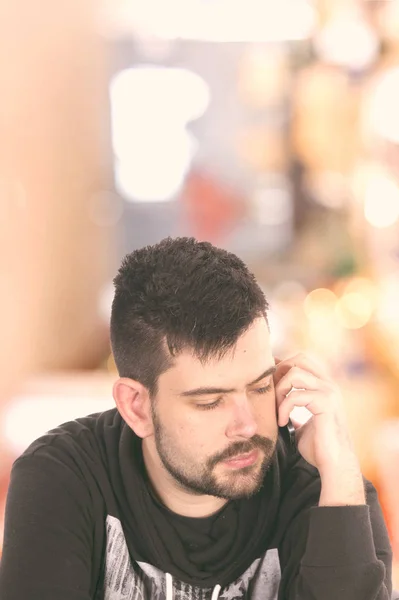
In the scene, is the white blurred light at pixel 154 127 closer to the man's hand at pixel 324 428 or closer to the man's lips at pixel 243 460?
the man's hand at pixel 324 428

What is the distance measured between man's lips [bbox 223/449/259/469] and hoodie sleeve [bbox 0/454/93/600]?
252 millimetres

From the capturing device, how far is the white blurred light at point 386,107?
144 inches

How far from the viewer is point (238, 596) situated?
1.29 meters

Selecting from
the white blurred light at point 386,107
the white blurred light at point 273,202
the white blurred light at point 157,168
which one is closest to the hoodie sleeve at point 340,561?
the white blurred light at point 386,107

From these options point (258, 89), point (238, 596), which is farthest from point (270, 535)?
point (258, 89)

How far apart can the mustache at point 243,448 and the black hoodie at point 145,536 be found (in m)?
0.13

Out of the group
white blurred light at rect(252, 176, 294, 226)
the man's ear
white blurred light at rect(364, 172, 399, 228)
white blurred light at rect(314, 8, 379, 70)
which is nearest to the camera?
the man's ear

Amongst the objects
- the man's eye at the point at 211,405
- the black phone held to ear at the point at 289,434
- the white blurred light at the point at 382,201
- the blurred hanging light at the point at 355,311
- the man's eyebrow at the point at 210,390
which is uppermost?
the white blurred light at the point at 382,201

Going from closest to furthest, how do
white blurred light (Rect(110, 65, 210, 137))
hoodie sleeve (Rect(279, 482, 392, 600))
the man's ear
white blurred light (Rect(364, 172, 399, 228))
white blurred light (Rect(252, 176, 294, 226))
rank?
hoodie sleeve (Rect(279, 482, 392, 600)) → the man's ear → white blurred light (Rect(364, 172, 399, 228)) → white blurred light (Rect(110, 65, 210, 137)) → white blurred light (Rect(252, 176, 294, 226))

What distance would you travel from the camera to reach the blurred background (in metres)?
3.69

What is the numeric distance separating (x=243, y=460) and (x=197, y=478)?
0.08 metres

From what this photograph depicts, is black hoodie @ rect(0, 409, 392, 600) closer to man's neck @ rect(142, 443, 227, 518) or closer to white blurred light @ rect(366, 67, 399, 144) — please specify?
man's neck @ rect(142, 443, 227, 518)

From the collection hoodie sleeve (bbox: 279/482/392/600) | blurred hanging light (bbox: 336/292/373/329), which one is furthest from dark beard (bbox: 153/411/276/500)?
blurred hanging light (bbox: 336/292/373/329)

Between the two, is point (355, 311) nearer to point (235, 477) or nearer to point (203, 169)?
point (203, 169)
